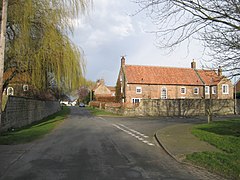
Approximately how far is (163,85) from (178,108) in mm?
17452

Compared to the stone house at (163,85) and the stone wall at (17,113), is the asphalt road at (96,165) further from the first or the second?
the stone house at (163,85)

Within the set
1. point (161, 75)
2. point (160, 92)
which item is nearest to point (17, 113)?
point (160, 92)

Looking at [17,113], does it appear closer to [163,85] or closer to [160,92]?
[160,92]

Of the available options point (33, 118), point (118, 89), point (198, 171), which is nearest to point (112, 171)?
point (198, 171)

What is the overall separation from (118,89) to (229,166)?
163 feet

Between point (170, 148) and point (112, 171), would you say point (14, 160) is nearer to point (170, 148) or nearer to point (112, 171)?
point (112, 171)

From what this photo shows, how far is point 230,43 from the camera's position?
1153cm

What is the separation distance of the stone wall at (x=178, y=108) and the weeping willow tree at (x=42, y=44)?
2096 centimetres

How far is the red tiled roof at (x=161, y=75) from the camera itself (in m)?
55.2

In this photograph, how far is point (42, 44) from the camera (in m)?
15.7

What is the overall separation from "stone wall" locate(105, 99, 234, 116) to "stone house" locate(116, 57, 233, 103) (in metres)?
12.0

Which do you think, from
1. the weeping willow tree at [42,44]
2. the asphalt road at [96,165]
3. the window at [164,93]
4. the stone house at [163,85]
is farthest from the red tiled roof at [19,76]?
the window at [164,93]

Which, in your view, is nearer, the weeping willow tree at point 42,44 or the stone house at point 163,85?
the weeping willow tree at point 42,44

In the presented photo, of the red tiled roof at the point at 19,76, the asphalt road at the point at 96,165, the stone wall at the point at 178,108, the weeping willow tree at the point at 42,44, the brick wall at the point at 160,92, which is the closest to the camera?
the asphalt road at the point at 96,165
